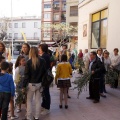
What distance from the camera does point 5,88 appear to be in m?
5.49

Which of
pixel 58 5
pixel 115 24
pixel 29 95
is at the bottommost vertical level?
pixel 29 95

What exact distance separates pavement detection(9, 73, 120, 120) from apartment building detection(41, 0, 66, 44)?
190 ft

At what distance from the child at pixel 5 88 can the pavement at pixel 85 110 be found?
1.05 m

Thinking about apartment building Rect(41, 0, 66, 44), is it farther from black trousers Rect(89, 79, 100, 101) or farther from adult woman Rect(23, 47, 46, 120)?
adult woman Rect(23, 47, 46, 120)

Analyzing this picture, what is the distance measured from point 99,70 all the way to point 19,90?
3075 millimetres

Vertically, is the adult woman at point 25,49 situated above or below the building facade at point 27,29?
below

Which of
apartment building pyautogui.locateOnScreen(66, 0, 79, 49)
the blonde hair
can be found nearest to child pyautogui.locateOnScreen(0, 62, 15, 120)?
the blonde hair

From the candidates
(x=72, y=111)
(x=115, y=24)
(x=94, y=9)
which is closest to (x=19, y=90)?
(x=72, y=111)

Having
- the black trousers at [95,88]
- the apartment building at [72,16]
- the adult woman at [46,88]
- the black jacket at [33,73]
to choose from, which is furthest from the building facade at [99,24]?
the apartment building at [72,16]

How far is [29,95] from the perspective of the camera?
6.00m

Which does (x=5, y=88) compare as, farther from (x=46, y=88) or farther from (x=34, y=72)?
(x=46, y=88)

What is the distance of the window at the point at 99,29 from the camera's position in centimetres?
1414

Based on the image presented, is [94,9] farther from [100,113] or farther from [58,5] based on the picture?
[58,5]

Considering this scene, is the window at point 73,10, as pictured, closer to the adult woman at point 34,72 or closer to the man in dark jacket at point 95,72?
the man in dark jacket at point 95,72
